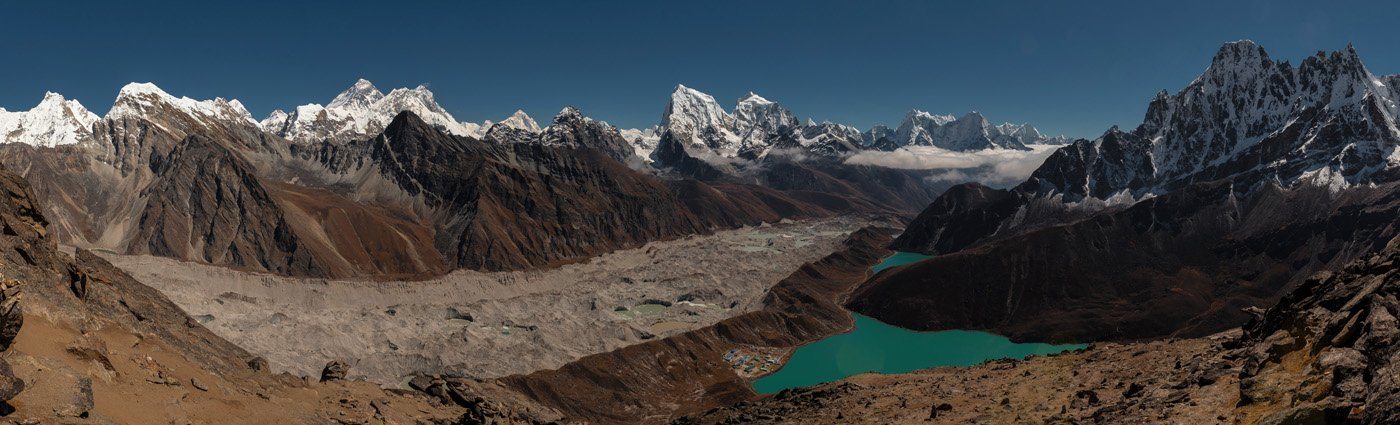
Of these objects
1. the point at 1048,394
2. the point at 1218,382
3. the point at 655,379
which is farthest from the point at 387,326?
the point at 1218,382

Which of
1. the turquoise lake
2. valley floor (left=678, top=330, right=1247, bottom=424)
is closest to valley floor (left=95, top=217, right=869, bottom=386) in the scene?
the turquoise lake

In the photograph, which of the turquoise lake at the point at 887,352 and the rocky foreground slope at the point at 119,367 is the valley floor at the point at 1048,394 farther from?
the turquoise lake at the point at 887,352

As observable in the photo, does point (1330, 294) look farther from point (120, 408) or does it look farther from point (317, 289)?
point (317, 289)

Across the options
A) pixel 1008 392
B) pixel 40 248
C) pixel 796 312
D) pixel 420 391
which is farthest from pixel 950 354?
pixel 40 248

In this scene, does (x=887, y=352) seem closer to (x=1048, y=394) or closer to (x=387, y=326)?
(x=387, y=326)

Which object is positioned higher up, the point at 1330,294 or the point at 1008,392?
the point at 1330,294

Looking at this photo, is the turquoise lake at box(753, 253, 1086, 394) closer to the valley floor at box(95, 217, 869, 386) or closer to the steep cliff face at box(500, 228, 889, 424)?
the steep cliff face at box(500, 228, 889, 424)

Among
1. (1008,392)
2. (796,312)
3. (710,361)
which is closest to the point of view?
(1008,392)
